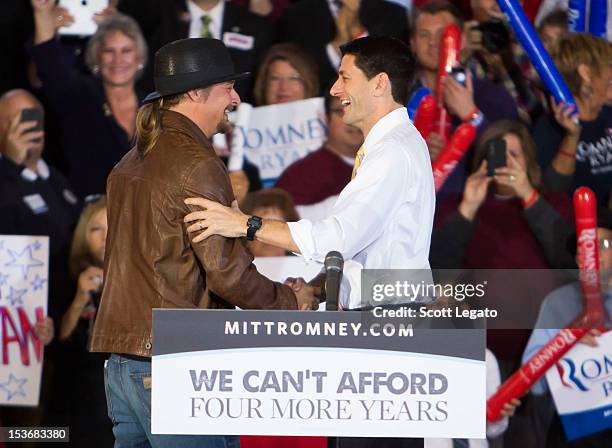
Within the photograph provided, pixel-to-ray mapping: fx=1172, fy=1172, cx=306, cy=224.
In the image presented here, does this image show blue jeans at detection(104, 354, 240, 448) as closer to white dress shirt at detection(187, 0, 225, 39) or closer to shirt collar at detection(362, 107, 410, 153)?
shirt collar at detection(362, 107, 410, 153)

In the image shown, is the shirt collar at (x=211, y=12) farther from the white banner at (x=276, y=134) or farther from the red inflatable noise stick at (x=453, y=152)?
the red inflatable noise stick at (x=453, y=152)

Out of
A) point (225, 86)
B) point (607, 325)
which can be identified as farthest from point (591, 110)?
point (225, 86)

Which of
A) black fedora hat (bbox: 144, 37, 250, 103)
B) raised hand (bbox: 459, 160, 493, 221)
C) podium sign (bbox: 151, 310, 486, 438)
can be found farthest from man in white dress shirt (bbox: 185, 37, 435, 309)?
raised hand (bbox: 459, 160, 493, 221)

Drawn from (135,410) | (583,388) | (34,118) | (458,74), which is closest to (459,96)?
(458,74)

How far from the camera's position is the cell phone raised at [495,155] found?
529 cm

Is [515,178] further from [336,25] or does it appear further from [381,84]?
[381,84]

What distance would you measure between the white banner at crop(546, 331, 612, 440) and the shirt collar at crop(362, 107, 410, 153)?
1.93 meters

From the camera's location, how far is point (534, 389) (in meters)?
5.17

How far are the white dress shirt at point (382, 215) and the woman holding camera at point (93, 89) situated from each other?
2.29 m

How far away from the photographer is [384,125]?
363cm

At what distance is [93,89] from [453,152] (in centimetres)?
179

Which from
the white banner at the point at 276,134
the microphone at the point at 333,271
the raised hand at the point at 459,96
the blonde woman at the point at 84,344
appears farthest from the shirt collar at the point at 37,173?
the microphone at the point at 333,271

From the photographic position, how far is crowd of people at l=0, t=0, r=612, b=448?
5285 mm

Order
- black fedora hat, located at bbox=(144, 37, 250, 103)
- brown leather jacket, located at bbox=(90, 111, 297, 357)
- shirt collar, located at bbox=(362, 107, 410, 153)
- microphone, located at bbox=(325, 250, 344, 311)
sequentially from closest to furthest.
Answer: microphone, located at bbox=(325, 250, 344, 311)
brown leather jacket, located at bbox=(90, 111, 297, 357)
black fedora hat, located at bbox=(144, 37, 250, 103)
shirt collar, located at bbox=(362, 107, 410, 153)
